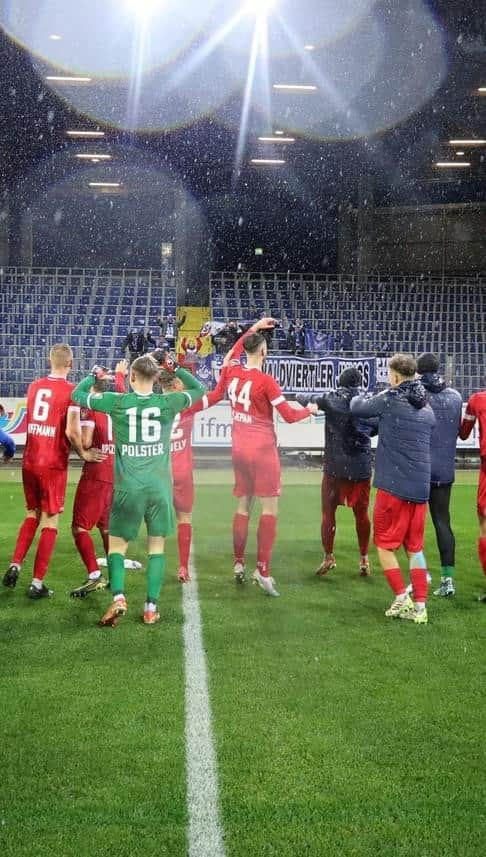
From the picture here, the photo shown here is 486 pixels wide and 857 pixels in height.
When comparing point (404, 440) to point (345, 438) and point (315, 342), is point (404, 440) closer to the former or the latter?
point (345, 438)

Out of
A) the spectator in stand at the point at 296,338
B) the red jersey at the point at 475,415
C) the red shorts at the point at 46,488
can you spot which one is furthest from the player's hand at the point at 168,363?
the spectator in stand at the point at 296,338

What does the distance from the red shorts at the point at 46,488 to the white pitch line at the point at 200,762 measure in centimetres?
170

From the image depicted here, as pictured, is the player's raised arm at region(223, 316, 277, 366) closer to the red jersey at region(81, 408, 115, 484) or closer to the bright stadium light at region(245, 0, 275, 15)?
the red jersey at region(81, 408, 115, 484)

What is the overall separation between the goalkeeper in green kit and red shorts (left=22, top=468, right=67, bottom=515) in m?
1.17

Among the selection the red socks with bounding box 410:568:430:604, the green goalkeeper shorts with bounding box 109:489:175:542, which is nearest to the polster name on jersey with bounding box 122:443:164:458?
the green goalkeeper shorts with bounding box 109:489:175:542

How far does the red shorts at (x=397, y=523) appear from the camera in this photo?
6.73 m

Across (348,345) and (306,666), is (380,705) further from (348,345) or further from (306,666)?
(348,345)

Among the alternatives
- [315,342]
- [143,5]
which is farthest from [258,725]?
[315,342]

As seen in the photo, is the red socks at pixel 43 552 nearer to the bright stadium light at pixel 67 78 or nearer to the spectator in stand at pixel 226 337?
the spectator in stand at pixel 226 337

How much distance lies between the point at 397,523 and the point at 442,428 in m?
1.20

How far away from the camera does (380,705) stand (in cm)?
489

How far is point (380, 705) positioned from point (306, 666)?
2.61ft

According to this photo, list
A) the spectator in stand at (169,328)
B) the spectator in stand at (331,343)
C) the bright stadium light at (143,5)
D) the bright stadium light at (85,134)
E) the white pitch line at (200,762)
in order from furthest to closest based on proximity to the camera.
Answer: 1. the bright stadium light at (85,134)
2. the spectator in stand at (331,343)
3. the spectator in stand at (169,328)
4. the bright stadium light at (143,5)
5. the white pitch line at (200,762)

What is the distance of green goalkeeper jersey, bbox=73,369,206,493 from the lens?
6.27 meters
